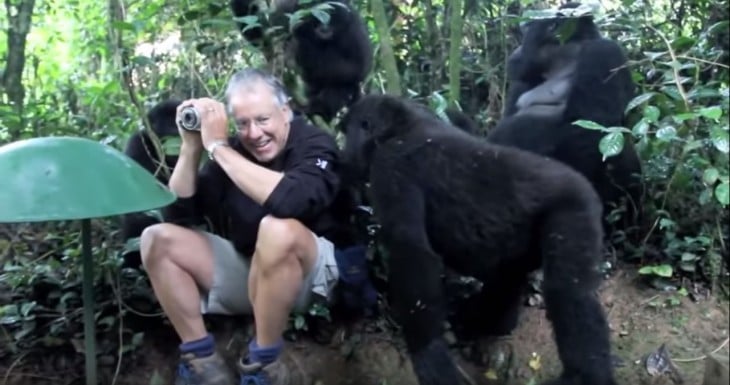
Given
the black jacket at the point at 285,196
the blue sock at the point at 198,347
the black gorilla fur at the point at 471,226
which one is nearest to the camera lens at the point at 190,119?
the black jacket at the point at 285,196

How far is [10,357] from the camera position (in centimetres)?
439

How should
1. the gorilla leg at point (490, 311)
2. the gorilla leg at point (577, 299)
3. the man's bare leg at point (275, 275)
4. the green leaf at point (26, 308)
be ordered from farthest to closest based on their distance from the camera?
the green leaf at point (26, 308) → the gorilla leg at point (490, 311) → the man's bare leg at point (275, 275) → the gorilla leg at point (577, 299)

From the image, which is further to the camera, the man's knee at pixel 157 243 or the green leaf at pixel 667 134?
the green leaf at pixel 667 134

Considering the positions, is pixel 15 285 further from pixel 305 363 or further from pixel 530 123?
pixel 530 123

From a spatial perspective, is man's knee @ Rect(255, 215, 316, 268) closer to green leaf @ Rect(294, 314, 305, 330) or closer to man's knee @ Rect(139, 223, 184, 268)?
man's knee @ Rect(139, 223, 184, 268)

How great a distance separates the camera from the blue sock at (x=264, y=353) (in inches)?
151

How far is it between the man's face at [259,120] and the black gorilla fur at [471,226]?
0.34 m

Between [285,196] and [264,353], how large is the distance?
63 cm

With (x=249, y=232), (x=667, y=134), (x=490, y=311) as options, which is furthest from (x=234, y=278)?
(x=667, y=134)

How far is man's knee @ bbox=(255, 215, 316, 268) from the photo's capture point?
144 inches

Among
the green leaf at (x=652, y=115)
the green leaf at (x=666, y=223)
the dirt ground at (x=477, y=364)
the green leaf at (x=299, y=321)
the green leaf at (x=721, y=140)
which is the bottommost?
the dirt ground at (x=477, y=364)

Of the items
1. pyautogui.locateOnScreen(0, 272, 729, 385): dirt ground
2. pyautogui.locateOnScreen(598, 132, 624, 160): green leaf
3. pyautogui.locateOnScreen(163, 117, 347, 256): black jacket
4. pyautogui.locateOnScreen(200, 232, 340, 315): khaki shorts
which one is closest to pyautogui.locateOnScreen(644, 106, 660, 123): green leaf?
pyautogui.locateOnScreen(598, 132, 624, 160): green leaf

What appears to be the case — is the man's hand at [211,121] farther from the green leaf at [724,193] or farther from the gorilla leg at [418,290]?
the green leaf at [724,193]

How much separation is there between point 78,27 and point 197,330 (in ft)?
19.8
